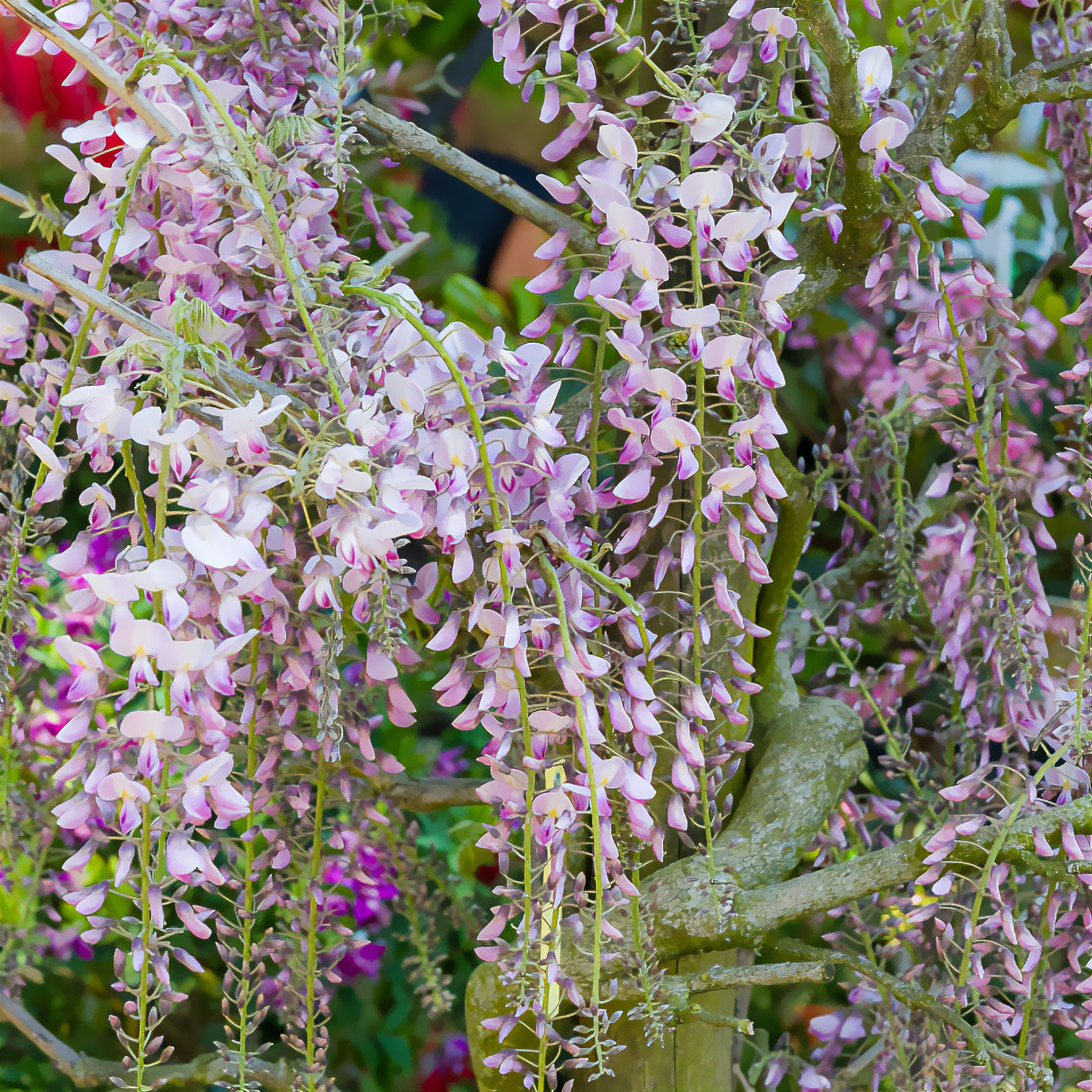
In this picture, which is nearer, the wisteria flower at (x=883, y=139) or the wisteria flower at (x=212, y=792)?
the wisteria flower at (x=212, y=792)

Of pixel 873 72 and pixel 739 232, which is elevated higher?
pixel 873 72

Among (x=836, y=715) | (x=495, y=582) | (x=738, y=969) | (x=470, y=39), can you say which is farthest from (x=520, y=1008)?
(x=470, y=39)

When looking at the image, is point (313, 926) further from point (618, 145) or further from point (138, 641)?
point (618, 145)

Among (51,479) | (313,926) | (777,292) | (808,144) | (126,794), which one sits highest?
(808,144)

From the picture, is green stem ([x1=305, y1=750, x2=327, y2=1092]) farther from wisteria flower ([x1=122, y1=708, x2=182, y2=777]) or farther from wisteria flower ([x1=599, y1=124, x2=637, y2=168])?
wisteria flower ([x1=599, y1=124, x2=637, y2=168])

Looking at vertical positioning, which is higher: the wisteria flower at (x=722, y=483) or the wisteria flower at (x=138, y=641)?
the wisteria flower at (x=722, y=483)

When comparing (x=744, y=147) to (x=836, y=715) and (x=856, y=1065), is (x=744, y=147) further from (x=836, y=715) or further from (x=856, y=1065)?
(x=856, y=1065)

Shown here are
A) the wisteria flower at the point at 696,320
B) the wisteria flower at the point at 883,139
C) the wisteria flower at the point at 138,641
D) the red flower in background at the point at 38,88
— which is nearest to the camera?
the wisteria flower at the point at 138,641

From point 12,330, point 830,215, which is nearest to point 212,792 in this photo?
point 12,330

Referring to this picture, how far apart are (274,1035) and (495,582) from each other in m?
1.22

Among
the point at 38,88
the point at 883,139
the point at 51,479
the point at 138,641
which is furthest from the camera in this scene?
the point at 38,88

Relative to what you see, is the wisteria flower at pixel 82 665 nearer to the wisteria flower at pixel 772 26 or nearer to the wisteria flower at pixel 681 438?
the wisteria flower at pixel 681 438


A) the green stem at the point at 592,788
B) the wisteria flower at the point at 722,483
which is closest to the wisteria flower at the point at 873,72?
the wisteria flower at the point at 722,483

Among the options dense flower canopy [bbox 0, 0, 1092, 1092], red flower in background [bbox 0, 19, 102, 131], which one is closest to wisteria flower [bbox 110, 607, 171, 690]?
dense flower canopy [bbox 0, 0, 1092, 1092]
